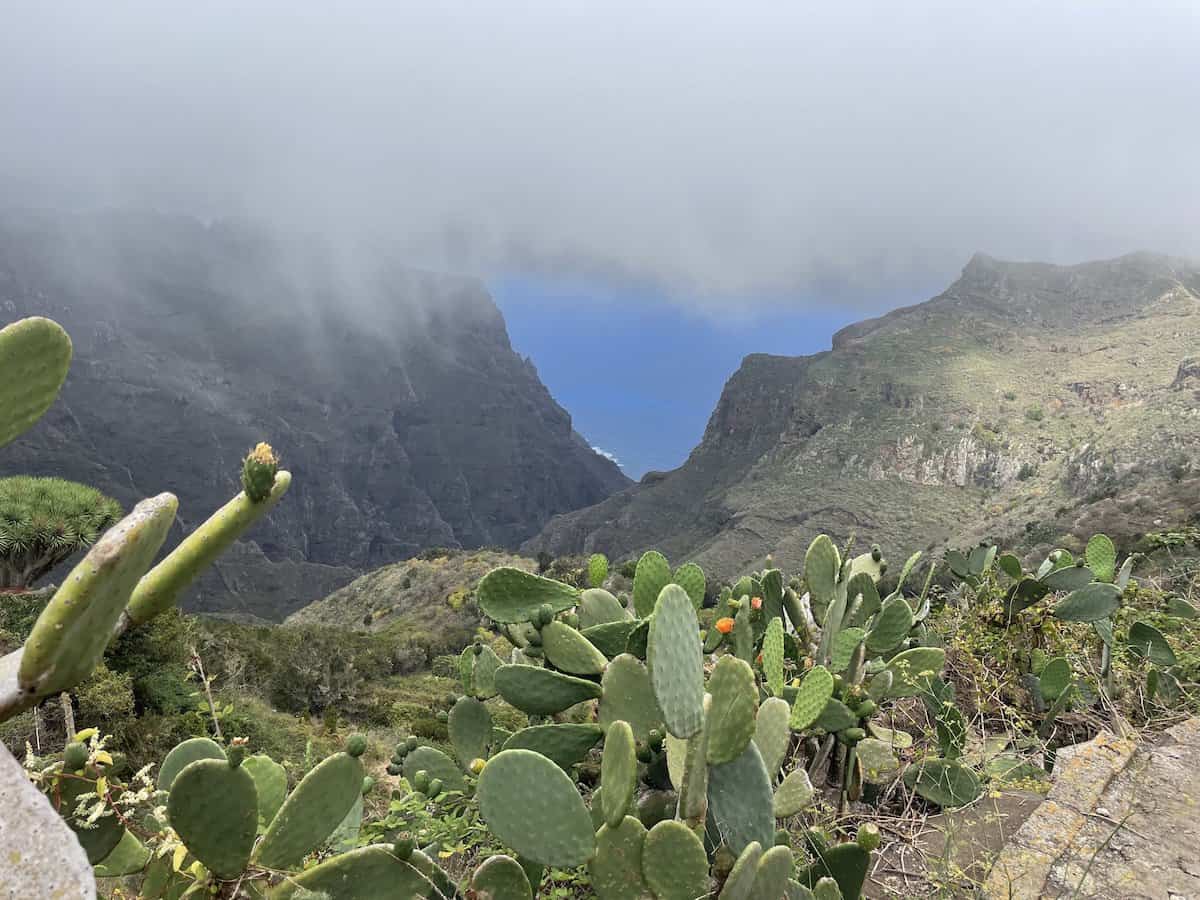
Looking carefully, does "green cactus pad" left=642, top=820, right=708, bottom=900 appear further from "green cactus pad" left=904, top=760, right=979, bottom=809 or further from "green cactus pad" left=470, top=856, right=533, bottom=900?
"green cactus pad" left=904, top=760, right=979, bottom=809

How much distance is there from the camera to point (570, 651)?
2.21m

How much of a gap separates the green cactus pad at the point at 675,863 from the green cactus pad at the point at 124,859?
4.03ft

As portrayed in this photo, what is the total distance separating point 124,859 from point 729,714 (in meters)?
1.49

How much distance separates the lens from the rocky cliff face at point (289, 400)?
103 m

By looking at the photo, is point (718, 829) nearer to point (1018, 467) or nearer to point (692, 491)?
point (1018, 467)

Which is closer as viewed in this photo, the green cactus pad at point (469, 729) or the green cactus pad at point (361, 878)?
the green cactus pad at point (361, 878)

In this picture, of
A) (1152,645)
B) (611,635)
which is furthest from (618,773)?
(1152,645)

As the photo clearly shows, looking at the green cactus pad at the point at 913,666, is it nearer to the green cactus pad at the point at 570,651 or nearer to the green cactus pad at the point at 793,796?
the green cactus pad at the point at 793,796

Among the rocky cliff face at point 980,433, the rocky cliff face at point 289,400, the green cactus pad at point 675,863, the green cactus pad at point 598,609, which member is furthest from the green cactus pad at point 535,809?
the rocky cliff face at point 289,400

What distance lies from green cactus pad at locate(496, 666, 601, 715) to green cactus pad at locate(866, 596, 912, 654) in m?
1.59

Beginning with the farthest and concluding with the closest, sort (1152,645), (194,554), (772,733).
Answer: (1152,645)
(772,733)
(194,554)

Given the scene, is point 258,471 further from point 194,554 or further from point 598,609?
point 598,609

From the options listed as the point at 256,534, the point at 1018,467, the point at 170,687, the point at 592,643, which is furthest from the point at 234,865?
the point at 256,534

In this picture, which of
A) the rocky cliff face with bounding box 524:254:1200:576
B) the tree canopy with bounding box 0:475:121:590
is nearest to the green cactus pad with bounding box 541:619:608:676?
the tree canopy with bounding box 0:475:121:590
